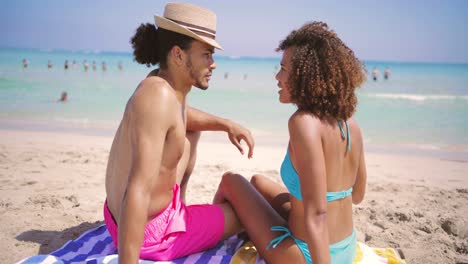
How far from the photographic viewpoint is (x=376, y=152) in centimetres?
782

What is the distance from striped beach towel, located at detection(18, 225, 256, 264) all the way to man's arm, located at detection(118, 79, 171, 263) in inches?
22.8

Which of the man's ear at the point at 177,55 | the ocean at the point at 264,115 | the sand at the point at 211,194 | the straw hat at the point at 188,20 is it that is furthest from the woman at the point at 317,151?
the ocean at the point at 264,115

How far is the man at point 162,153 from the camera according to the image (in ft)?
7.00

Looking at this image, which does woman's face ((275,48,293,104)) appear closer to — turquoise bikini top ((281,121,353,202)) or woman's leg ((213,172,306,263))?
turquoise bikini top ((281,121,353,202))

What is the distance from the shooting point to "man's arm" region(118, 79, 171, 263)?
2084 mm

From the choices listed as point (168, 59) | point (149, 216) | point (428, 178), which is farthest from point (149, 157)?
point (428, 178)

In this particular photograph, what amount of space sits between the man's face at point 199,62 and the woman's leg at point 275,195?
0.97 metres

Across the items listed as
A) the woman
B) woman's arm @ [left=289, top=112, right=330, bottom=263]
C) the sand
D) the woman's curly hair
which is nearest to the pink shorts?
the woman

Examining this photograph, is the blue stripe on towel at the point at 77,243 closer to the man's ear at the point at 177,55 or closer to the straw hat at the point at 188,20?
the man's ear at the point at 177,55

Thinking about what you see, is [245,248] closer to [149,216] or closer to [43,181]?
[149,216]

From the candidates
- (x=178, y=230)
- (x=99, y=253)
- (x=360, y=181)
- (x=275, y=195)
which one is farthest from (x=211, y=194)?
(x=360, y=181)

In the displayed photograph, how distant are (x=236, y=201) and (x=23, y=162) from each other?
423 centimetres

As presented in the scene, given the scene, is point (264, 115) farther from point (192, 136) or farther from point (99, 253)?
point (99, 253)

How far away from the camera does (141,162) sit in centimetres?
213
